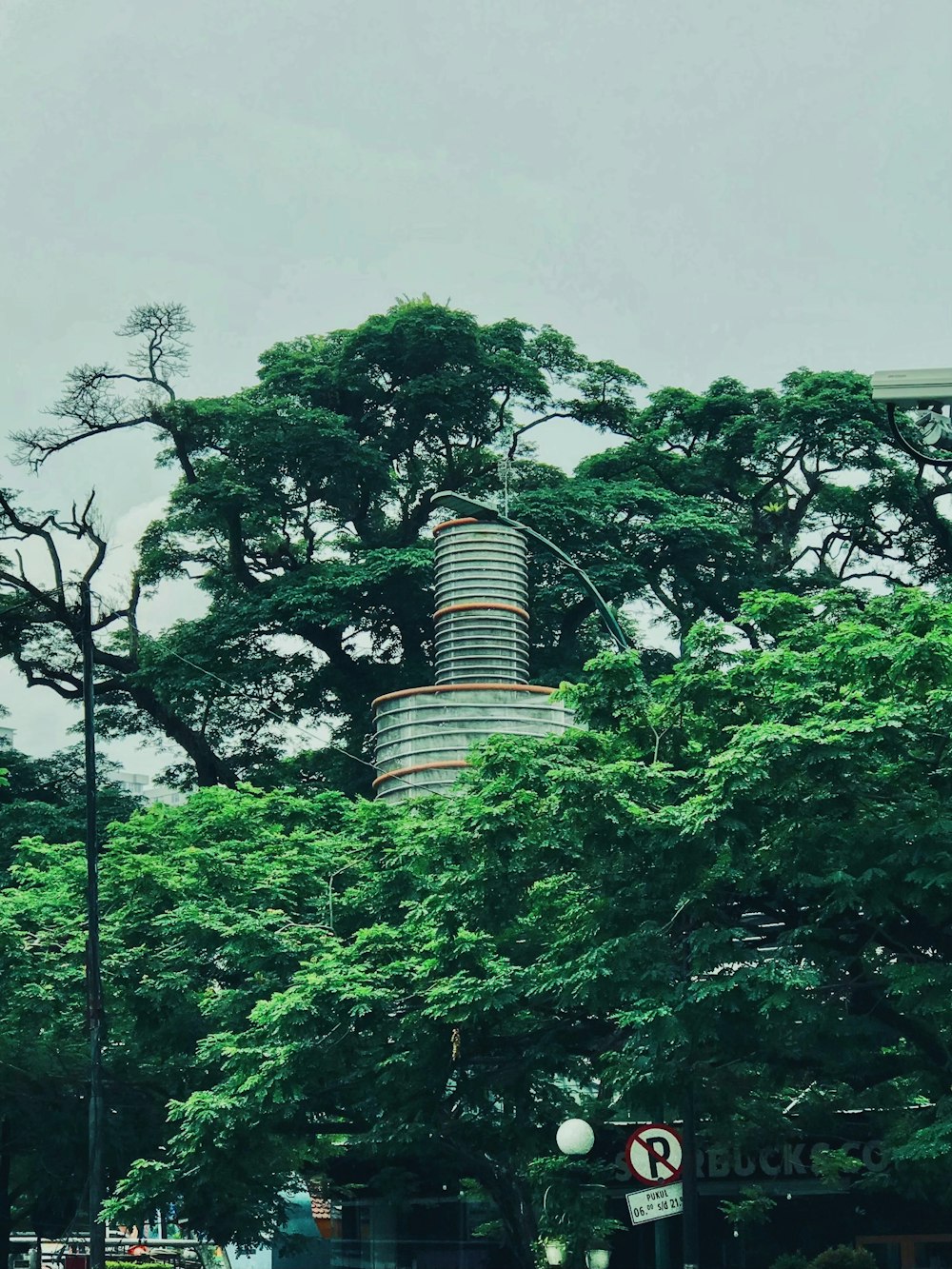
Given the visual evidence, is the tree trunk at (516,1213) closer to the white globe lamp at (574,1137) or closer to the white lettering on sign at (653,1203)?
the white globe lamp at (574,1137)

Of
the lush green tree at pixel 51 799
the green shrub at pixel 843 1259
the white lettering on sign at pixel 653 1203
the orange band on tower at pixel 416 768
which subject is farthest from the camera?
the lush green tree at pixel 51 799

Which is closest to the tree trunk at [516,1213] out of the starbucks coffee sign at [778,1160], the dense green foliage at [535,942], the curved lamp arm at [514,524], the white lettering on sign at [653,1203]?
the dense green foliage at [535,942]

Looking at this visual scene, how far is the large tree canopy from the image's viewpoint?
53719mm

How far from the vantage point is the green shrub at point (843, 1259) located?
28984 millimetres

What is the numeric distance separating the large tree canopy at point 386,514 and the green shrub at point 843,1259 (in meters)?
24.1

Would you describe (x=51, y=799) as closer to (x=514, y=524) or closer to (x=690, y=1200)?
(x=514, y=524)

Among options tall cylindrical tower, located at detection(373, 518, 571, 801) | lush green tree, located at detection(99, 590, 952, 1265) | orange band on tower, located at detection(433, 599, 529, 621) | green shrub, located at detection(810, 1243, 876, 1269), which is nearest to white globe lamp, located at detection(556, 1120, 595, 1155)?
lush green tree, located at detection(99, 590, 952, 1265)

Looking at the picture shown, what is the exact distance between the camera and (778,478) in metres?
58.2

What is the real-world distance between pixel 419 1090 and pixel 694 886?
5.83m

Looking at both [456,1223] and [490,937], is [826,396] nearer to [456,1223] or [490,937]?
[456,1223]

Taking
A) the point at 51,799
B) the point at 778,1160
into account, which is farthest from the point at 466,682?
the point at 51,799

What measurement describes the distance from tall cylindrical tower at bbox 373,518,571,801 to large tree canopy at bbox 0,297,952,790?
9081 millimetres

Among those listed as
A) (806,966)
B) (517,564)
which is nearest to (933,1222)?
(806,966)

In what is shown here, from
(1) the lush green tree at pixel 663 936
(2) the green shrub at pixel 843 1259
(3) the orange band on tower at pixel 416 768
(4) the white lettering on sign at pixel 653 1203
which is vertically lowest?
(2) the green shrub at pixel 843 1259
